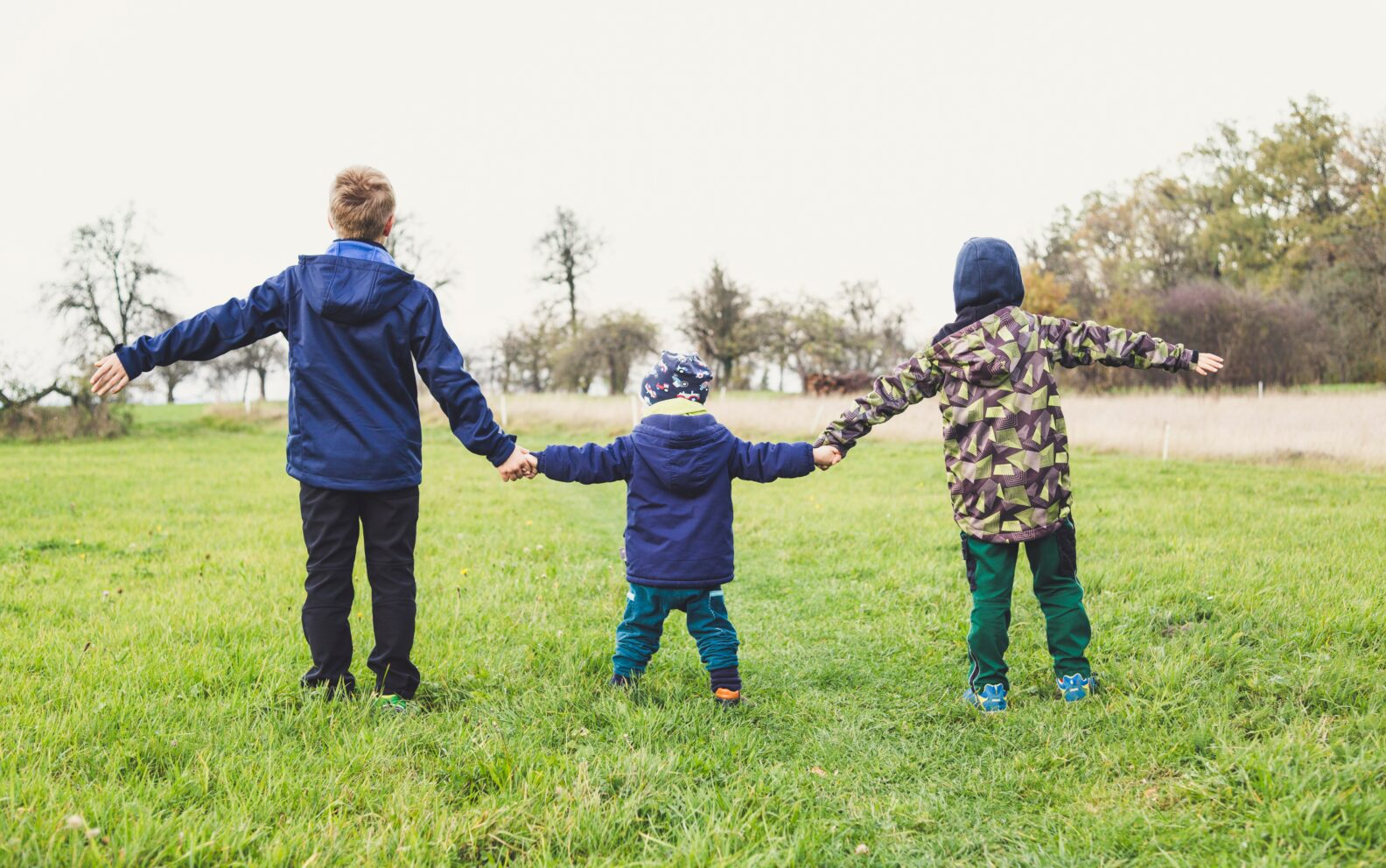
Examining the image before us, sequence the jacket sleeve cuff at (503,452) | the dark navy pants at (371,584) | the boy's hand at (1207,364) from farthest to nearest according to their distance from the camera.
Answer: the boy's hand at (1207,364) < the jacket sleeve cuff at (503,452) < the dark navy pants at (371,584)

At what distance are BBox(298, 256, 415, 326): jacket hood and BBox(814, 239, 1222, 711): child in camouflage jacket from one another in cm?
221

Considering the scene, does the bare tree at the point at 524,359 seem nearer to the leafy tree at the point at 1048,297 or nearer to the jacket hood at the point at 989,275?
the leafy tree at the point at 1048,297

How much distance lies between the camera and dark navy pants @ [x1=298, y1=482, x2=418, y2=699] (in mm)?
3697

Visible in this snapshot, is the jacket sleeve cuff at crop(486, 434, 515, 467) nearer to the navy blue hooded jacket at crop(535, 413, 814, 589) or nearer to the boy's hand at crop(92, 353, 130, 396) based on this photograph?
the navy blue hooded jacket at crop(535, 413, 814, 589)

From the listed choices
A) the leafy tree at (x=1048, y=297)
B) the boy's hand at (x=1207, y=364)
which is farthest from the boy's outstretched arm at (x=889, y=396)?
the leafy tree at (x=1048, y=297)

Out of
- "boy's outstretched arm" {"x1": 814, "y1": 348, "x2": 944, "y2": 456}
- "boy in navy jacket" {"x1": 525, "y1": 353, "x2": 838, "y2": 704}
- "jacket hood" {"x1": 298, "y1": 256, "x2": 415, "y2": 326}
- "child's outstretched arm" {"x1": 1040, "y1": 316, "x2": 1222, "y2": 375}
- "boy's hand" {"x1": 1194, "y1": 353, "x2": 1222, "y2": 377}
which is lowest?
"boy in navy jacket" {"x1": 525, "y1": 353, "x2": 838, "y2": 704}

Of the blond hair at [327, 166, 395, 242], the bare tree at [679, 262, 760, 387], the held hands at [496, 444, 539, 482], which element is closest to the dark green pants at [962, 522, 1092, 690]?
the held hands at [496, 444, 539, 482]

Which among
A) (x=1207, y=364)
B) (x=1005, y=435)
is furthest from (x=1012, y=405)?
(x=1207, y=364)

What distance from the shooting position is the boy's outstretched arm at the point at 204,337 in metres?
3.51

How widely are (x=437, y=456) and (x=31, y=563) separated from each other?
11944mm

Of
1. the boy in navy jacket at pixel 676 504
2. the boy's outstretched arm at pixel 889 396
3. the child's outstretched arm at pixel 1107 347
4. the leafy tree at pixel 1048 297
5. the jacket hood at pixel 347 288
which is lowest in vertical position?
the boy in navy jacket at pixel 676 504

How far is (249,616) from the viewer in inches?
200

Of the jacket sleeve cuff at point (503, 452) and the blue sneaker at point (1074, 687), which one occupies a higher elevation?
the jacket sleeve cuff at point (503, 452)

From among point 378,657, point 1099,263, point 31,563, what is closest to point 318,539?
point 378,657
